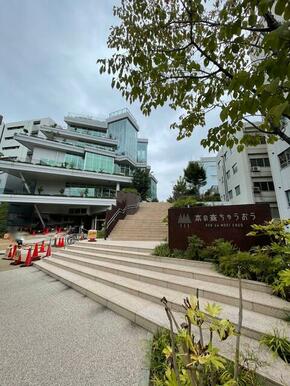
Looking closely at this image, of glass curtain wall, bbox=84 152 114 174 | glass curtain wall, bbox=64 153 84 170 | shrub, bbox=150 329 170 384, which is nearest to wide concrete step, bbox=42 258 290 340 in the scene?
Answer: shrub, bbox=150 329 170 384

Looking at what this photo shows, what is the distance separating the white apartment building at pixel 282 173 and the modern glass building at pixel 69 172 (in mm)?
16627

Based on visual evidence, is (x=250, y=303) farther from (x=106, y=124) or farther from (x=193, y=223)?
(x=106, y=124)

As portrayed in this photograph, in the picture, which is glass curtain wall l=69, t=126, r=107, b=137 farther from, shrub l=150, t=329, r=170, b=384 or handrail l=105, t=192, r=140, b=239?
shrub l=150, t=329, r=170, b=384

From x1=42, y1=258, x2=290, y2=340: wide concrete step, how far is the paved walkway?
680 mm

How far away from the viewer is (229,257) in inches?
A: 169

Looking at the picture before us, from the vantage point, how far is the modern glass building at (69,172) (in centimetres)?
2144

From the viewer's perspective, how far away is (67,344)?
275cm

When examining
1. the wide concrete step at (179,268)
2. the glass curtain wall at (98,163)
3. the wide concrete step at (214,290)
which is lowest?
the wide concrete step at (214,290)

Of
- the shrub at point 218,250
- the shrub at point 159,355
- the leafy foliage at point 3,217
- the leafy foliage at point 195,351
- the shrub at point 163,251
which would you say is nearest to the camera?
the leafy foliage at point 195,351

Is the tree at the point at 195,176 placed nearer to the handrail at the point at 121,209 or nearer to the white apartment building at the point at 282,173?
the handrail at the point at 121,209

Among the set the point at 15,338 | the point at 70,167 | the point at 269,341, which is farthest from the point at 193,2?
the point at 70,167

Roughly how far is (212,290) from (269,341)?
1.33 m

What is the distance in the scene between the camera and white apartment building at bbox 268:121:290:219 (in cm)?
1230

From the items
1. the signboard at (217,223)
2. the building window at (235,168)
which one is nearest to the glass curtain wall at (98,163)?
the building window at (235,168)
